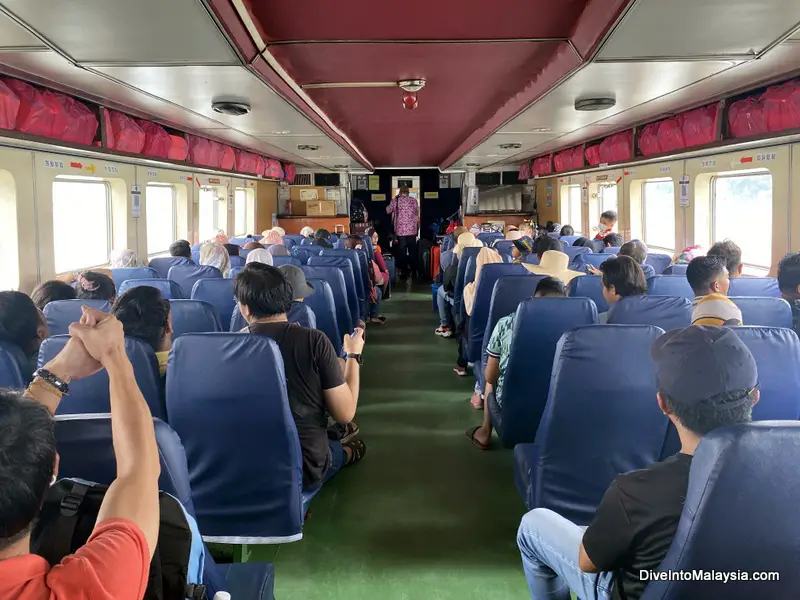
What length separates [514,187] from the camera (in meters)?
15.9

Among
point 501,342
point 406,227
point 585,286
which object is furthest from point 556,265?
point 406,227

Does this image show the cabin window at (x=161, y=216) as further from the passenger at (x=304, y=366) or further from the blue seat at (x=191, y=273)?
the passenger at (x=304, y=366)

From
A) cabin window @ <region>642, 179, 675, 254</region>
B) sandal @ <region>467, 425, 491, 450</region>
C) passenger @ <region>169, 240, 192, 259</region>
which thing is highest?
cabin window @ <region>642, 179, 675, 254</region>

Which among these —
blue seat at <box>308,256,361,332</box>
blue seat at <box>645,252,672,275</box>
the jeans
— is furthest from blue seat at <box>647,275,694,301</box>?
blue seat at <box>308,256,361,332</box>

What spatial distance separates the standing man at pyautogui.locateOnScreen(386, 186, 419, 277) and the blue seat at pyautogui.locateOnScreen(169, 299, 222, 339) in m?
12.6

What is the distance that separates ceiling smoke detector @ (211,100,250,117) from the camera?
17.1 ft

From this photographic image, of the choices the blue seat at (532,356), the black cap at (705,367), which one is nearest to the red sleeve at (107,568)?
the black cap at (705,367)

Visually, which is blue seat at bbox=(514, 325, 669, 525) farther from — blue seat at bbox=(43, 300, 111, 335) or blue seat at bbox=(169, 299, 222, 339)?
blue seat at bbox=(43, 300, 111, 335)

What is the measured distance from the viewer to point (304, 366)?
2766mm

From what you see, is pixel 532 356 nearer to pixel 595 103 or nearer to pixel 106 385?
pixel 106 385

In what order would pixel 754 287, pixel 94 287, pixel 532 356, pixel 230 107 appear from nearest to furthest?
1. pixel 532 356
2. pixel 94 287
3. pixel 754 287
4. pixel 230 107

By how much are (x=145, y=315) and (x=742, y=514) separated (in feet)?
7.70

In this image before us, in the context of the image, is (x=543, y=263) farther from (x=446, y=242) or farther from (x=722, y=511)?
(x=446, y=242)

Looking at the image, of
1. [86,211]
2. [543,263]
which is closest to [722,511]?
[543,263]
